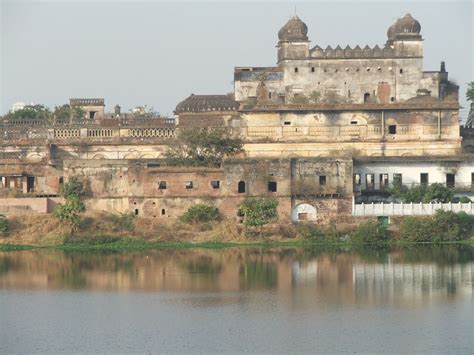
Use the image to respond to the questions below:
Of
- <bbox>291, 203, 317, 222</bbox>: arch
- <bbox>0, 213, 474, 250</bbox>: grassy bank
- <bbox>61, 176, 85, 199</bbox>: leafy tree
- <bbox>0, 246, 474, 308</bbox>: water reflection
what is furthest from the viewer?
<bbox>61, 176, 85, 199</bbox>: leafy tree

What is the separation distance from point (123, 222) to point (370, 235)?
7.99m

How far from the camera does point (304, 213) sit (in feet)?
140

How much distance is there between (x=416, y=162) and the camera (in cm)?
4478

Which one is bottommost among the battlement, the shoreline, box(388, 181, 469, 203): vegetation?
the shoreline

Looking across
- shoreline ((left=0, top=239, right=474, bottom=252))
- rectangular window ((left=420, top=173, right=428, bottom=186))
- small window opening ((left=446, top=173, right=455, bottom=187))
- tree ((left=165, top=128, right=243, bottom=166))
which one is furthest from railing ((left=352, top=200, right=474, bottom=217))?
tree ((left=165, top=128, right=243, bottom=166))

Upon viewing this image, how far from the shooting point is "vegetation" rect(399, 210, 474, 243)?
1619 inches

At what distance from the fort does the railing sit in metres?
0.49

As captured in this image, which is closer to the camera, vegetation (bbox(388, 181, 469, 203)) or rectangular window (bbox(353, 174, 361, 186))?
vegetation (bbox(388, 181, 469, 203))

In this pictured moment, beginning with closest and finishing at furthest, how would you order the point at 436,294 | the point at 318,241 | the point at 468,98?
1. the point at 436,294
2. the point at 318,241
3. the point at 468,98

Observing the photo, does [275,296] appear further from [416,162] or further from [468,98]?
[468,98]

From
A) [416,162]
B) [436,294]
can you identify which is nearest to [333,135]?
[416,162]

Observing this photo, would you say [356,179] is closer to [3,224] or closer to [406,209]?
[406,209]

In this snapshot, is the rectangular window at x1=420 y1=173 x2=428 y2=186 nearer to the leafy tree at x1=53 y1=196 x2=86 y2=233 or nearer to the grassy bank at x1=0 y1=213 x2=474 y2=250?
the grassy bank at x1=0 y1=213 x2=474 y2=250

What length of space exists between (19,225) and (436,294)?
51.4 feet
